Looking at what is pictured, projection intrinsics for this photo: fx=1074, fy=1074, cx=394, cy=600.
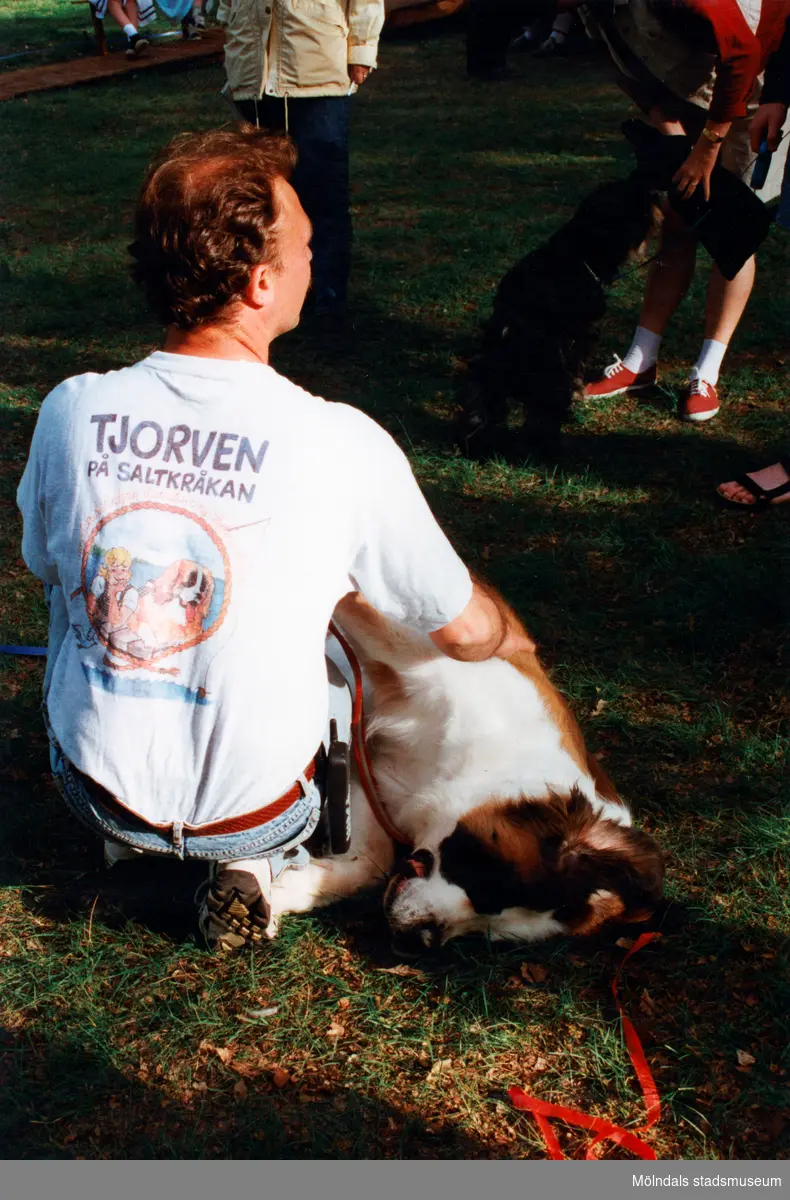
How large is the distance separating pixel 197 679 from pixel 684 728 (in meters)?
1.82

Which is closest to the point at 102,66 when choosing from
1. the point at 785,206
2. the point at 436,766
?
the point at 785,206

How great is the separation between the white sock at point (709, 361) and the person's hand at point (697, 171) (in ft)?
2.18

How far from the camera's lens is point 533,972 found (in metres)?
2.47

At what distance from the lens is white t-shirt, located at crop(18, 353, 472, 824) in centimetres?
180

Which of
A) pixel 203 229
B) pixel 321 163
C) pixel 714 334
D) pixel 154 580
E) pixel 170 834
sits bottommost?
pixel 714 334

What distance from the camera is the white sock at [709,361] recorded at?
4.72m

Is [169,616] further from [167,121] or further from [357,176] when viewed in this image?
[167,121]

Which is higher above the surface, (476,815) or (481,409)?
(476,815)

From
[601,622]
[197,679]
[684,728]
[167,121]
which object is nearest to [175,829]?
[197,679]

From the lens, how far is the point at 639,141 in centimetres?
450

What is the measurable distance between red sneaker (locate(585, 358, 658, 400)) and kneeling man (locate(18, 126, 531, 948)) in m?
3.08

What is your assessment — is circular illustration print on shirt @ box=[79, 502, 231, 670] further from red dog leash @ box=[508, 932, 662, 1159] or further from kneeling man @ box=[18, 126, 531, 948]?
red dog leash @ box=[508, 932, 662, 1159]

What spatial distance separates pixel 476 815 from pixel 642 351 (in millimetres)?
3228

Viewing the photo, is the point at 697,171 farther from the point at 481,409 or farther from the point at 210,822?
the point at 210,822
